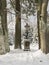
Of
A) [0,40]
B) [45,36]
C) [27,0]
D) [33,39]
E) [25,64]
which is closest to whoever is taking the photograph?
[25,64]

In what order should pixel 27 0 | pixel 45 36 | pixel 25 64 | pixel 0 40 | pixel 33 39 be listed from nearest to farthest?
pixel 25 64 < pixel 45 36 < pixel 0 40 < pixel 27 0 < pixel 33 39

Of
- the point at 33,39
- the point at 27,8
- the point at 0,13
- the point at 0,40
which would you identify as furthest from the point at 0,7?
the point at 33,39

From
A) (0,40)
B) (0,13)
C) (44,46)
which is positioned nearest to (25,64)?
(44,46)

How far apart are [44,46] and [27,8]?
5.81 meters

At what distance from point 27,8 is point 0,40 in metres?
5.21

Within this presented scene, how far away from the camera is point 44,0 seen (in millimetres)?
11672

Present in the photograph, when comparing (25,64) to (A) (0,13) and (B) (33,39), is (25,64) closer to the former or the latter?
(A) (0,13)

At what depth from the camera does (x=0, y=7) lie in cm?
1273

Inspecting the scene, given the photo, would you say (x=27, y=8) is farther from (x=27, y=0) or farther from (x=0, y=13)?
(x=0, y=13)

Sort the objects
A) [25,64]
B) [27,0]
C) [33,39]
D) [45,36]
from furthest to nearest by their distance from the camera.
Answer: [33,39], [27,0], [45,36], [25,64]

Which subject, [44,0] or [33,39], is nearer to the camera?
[44,0]

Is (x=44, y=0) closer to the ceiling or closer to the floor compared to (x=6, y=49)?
closer to the ceiling

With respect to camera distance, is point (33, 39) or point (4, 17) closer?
point (4, 17)

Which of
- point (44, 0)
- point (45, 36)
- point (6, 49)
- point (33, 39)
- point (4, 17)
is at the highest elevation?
point (44, 0)
